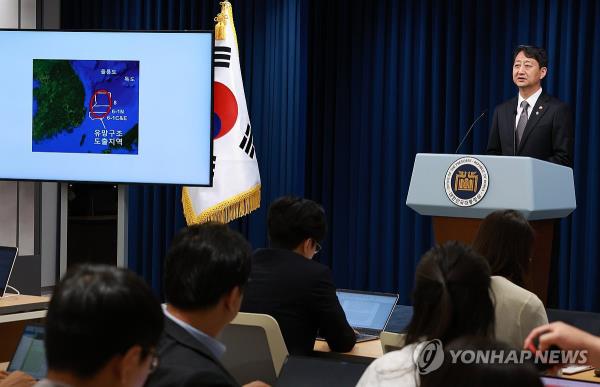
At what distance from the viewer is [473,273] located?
2051 mm

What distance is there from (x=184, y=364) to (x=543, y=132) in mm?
4010

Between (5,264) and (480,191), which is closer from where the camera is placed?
(480,191)

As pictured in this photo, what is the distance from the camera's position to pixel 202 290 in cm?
210

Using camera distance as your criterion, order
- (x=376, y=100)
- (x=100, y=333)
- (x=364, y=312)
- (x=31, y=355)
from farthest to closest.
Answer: (x=376, y=100) → (x=364, y=312) → (x=31, y=355) → (x=100, y=333)

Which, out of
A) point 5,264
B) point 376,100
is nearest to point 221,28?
point 376,100

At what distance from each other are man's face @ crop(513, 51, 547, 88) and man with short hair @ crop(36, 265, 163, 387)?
14.3 feet

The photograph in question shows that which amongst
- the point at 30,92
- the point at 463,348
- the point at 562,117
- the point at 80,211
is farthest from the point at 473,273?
the point at 80,211

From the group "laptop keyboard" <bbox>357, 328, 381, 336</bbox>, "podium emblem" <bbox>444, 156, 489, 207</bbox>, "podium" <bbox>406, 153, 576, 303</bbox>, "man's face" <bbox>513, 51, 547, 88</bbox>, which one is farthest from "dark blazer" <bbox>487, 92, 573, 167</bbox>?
"laptop keyboard" <bbox>357, 328, 381, 336</bbox>

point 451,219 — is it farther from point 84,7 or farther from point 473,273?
point 84,7

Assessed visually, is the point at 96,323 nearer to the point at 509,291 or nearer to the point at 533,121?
the point at 509,291

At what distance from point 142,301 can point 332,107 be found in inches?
254

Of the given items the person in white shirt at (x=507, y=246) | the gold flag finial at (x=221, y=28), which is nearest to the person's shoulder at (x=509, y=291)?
the person in white shirt at (x=507, y=246)

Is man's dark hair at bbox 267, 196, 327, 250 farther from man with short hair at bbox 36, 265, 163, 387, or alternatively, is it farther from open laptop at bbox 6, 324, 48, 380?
man with short hair at bbox 36, 265, 163, 387

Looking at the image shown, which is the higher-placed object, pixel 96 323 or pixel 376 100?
pixel 376 100
